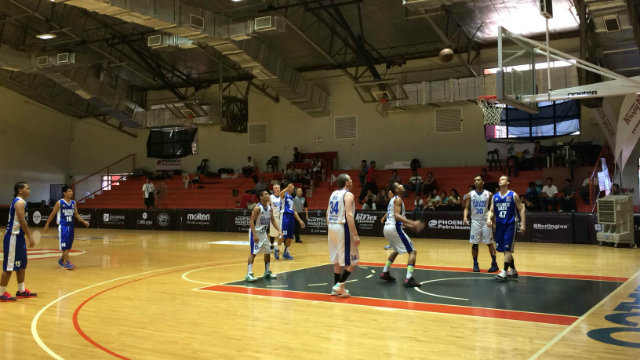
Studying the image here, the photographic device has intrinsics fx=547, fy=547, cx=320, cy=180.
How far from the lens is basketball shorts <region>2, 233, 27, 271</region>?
305 inches

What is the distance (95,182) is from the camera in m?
33.8

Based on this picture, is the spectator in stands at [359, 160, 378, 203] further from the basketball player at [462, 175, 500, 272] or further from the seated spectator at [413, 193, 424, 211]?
the basketball player at [462, 175, 500, 272]

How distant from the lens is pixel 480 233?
1031 centimetres

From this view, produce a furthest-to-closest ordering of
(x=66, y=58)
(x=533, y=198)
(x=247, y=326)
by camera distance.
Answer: (x=66, y=58) → (x=533, y=198) → (x=247, y=326)

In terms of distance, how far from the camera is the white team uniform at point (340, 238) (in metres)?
7.69

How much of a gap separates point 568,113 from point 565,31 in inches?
126

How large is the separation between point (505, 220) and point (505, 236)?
31 centimetres

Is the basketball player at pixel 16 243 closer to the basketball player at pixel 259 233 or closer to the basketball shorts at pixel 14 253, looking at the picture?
the basketball shorts at pixel 14 253

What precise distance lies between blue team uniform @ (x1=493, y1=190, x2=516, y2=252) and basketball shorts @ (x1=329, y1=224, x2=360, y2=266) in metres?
3.09

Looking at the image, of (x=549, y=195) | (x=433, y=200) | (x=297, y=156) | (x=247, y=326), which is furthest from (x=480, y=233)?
(x=297, y=156)

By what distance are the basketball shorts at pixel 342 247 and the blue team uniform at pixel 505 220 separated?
3086 mm

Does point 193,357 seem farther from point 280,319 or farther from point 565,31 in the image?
point 565,31

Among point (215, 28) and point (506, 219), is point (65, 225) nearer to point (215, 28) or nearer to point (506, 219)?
point (506, 219)

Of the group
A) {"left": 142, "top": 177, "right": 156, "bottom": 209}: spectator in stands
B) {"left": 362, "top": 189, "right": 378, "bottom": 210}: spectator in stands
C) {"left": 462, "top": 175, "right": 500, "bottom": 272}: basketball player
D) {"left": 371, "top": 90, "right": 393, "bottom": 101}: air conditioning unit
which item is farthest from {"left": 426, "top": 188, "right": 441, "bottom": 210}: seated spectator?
{"left": 142, "top": 177, "right": 156, "bottom": 209}: spectator in stands
